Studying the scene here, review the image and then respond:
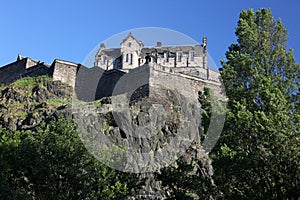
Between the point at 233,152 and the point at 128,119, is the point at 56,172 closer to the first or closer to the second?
the point at 233,152

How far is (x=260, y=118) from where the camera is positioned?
14.0 meters

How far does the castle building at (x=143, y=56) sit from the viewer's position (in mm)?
58719

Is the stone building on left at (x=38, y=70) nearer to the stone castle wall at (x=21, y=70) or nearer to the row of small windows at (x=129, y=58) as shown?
the stone castle wall at (x=21, y=70)

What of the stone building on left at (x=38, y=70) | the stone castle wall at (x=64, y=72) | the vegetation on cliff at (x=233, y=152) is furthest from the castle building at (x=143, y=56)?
the vegetation on cliff at (x=233, y=152)

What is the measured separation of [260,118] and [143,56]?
4749 cm

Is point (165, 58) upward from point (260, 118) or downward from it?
upward

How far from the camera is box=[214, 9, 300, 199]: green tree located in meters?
13.4

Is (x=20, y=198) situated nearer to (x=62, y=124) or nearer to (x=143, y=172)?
(x=62, y=124)

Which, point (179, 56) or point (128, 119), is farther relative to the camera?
point (179, 56)

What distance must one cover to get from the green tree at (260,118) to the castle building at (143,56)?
41.1 m

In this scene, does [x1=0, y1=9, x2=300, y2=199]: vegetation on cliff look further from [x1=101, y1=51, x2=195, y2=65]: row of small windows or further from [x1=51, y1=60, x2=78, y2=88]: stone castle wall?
[x1=101, y1=51, x2=195, y2=65]: row of small windows

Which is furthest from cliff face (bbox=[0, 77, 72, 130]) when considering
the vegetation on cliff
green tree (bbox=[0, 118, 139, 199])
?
green tree (bbox=[0, 118, 139, 199])

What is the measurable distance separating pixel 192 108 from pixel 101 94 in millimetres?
10824

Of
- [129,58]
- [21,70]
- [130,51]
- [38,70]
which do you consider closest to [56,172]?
[38,70]
